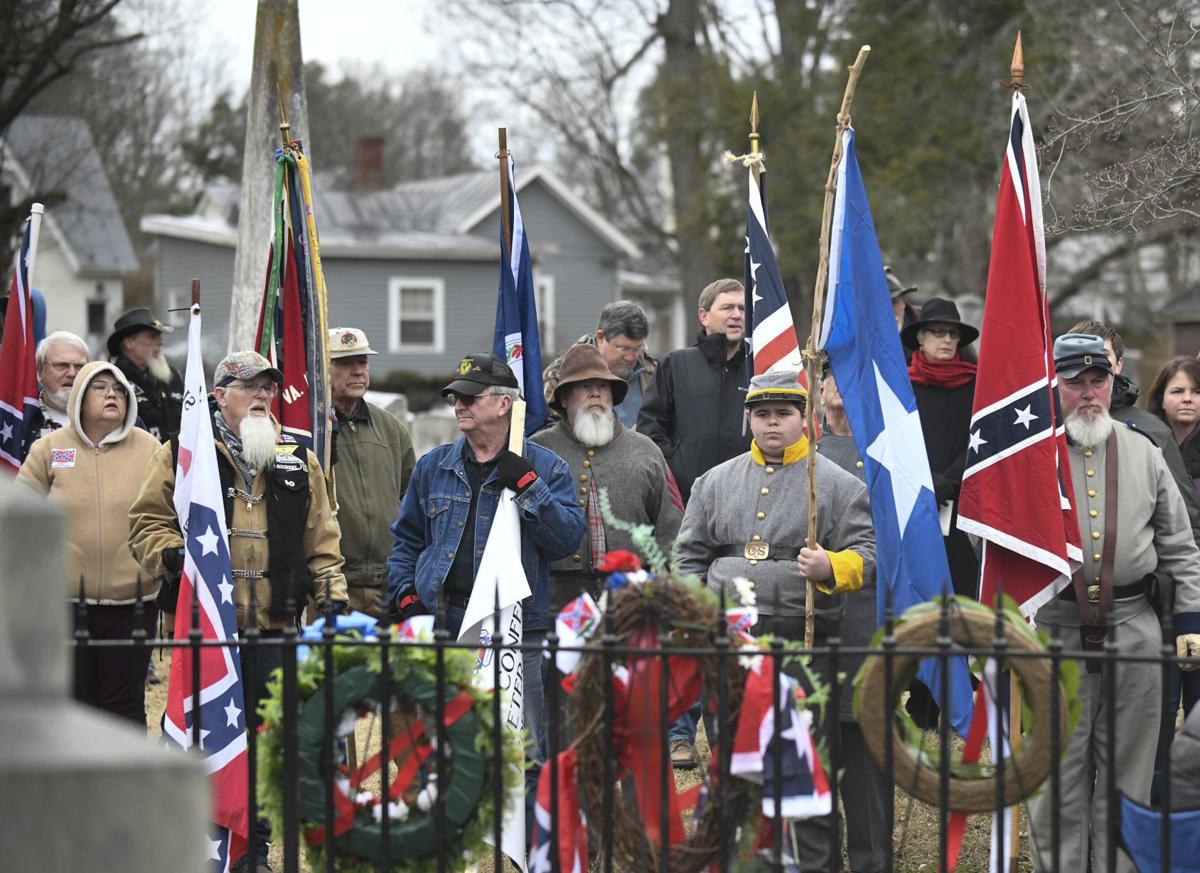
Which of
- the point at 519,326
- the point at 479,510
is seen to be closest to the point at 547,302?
the point at 519,326

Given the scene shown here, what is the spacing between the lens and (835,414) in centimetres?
738

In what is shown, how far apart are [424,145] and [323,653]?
51.3 meters

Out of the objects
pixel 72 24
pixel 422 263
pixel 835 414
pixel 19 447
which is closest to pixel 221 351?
pixel 422 263

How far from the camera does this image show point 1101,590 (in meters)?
5.78

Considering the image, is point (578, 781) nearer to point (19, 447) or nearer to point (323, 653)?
point (323, 653)

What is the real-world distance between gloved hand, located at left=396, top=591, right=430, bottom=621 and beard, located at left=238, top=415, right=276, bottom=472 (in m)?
0.78

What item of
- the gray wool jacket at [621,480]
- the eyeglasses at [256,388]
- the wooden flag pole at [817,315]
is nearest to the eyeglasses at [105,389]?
the eyeglasses at [256,388]

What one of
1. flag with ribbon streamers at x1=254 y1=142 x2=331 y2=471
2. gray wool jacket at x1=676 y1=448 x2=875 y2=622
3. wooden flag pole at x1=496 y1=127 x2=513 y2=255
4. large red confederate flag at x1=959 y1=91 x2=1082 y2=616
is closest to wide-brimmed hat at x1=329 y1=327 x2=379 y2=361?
flag with ribbon streamers at x1=254 y1=142 x2=331 y2=471

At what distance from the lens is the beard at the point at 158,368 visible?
9.80 metres

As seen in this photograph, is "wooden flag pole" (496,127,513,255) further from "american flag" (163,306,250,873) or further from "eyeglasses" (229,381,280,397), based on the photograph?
"american flag" (163,306,250,873)

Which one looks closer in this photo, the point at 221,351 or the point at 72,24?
the point at 72,24

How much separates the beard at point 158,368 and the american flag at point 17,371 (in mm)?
1258

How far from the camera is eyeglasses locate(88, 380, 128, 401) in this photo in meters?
6.99

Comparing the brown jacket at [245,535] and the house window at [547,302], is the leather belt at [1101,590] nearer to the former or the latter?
the brown jacket at [245,535]
